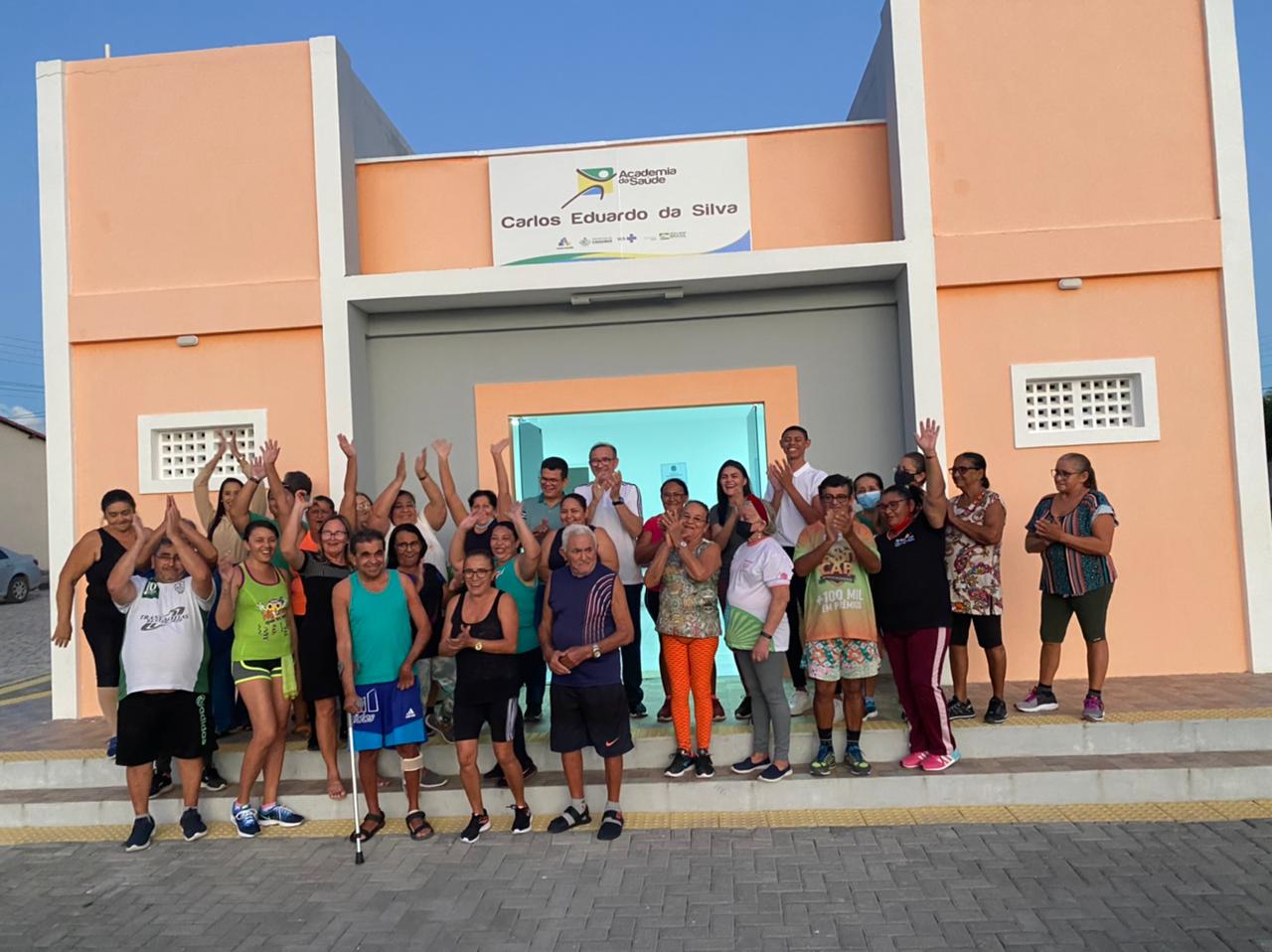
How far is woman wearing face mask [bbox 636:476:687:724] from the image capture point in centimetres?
602

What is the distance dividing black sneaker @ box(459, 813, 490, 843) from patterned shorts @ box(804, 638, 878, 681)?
2008 millimetres

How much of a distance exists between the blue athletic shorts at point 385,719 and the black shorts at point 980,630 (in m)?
3.28

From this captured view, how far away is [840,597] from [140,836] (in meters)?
4.19

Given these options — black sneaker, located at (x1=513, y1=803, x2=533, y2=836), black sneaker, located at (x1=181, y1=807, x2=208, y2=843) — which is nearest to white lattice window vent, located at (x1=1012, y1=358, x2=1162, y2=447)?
black sneaker, located at (x1=513, y1=803, x2=533, y2=836)

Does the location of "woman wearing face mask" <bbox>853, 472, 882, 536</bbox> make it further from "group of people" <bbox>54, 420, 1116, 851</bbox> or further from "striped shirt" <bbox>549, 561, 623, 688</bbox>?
"striped shirt" <bbox>549, 561, 623, 688</bbox>

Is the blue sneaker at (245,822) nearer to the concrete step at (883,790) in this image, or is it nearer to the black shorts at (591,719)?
the concrete step at (883,790)

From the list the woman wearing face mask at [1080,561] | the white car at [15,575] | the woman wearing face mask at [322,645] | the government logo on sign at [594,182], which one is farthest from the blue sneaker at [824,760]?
the white car at [15,575]

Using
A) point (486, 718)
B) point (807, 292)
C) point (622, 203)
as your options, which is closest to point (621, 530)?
point (486, 718)

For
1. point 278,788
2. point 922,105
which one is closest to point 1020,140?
point 922,105

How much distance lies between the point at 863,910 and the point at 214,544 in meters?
4.82

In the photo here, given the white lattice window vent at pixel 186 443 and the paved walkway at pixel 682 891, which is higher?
the white lattice window vent at pixel 186 443

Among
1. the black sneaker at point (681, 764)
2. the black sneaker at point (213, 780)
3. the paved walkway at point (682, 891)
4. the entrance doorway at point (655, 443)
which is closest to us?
the paved walkway at point (682, 891)

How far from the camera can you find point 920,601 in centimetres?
566

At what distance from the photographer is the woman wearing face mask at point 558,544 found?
5641 millimetres
